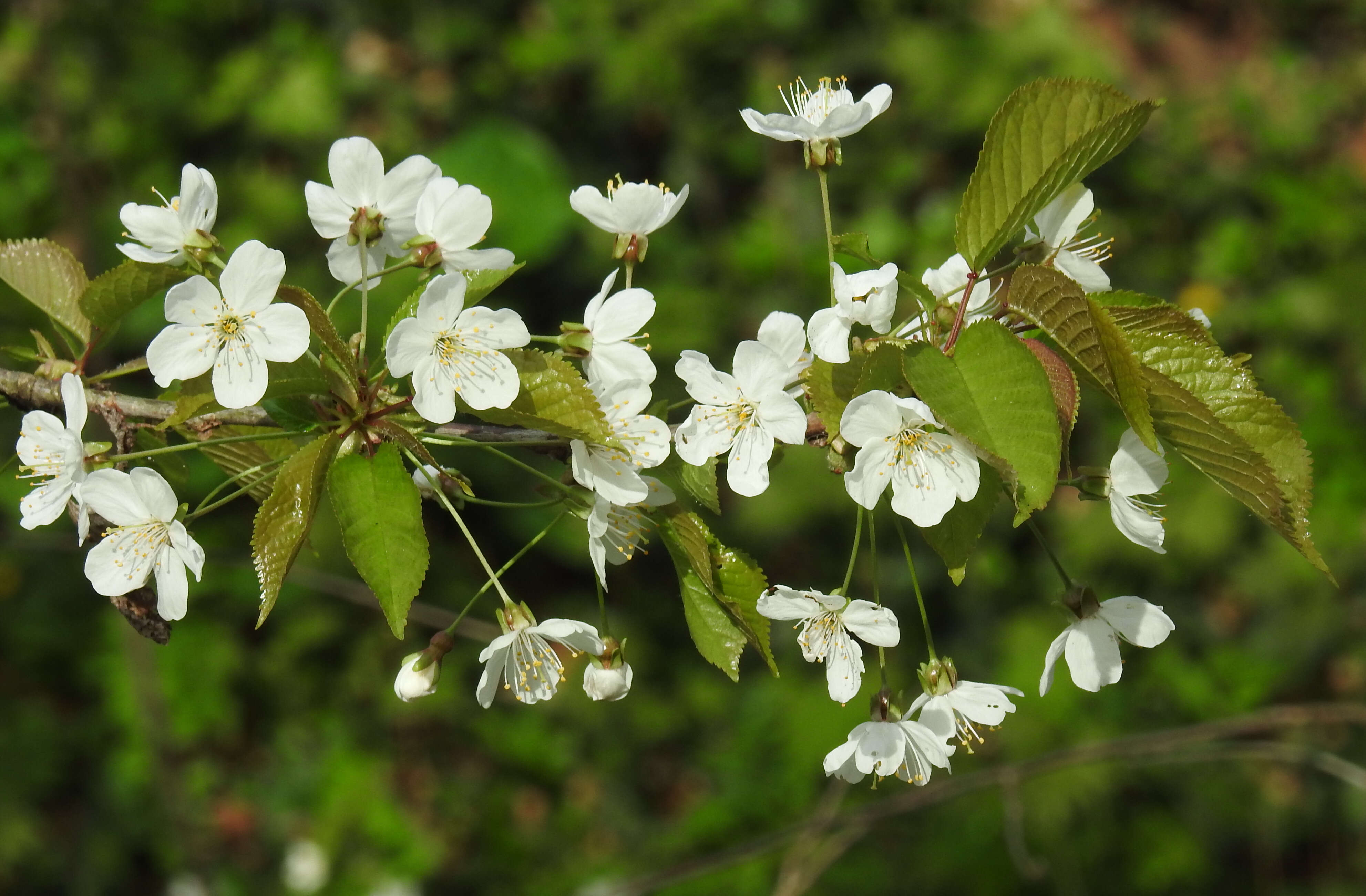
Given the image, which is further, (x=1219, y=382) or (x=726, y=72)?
(x=726, y=72)

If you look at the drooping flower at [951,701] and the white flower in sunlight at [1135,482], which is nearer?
the white flower in sunlight at [1135,482]

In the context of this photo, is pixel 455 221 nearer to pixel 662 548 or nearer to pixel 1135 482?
pixel 1135 482

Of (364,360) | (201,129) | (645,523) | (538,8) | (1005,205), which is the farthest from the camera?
(538,8)

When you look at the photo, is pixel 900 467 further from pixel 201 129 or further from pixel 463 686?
pixel 201 129

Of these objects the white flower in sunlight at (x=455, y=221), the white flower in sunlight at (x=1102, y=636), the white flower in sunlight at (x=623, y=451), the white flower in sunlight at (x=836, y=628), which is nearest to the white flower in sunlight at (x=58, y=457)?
the white flower in sunlight at (x=455, y=221)

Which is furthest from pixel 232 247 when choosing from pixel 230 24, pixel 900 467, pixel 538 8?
pixel 900 467

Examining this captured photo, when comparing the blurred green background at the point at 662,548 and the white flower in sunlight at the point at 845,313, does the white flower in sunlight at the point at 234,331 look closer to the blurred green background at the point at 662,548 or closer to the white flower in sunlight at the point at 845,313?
the white flower in sunlight at the point at 845,313

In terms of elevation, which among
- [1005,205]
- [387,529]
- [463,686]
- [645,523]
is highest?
[1005,205]
